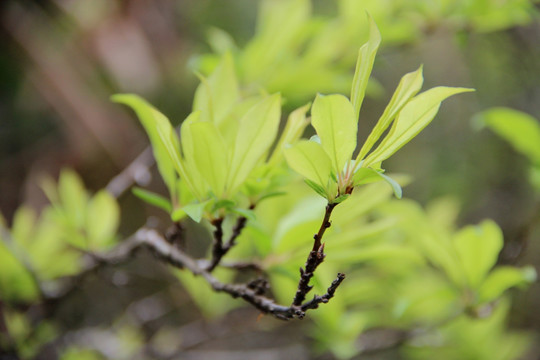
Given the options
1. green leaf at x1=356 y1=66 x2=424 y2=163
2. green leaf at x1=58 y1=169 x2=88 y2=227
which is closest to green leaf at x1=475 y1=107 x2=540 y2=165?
green leaf at x1=356 y1=66 x2=424 y2=163

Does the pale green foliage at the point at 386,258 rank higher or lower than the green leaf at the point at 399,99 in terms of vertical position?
lower

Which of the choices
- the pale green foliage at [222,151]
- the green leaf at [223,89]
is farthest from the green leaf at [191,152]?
the green leaf at [223,89]

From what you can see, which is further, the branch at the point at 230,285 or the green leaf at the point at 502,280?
the green leaf at the point at 502,280

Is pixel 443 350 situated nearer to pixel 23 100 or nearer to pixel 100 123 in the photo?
pixel 100 123

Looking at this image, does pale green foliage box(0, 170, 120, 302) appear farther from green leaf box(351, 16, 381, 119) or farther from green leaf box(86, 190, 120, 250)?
green leaf box(351, 16, 381, 119)

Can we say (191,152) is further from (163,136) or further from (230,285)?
(230,285)

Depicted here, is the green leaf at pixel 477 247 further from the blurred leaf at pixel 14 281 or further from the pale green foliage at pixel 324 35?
the blurred leaf at pixel 14 281

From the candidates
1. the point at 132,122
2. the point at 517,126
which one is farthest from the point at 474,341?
the point at 132,122
